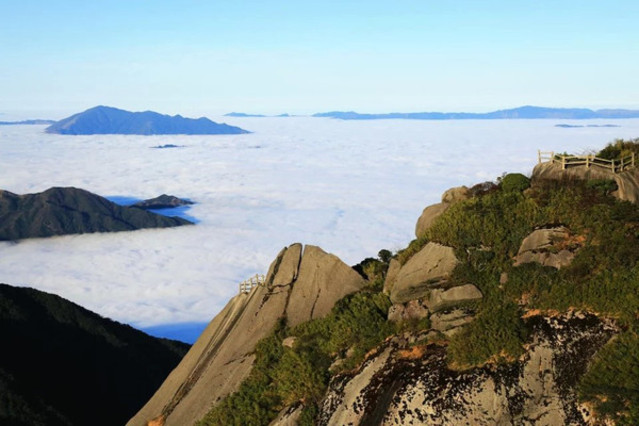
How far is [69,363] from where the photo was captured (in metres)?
95.0

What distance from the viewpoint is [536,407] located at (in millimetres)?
24672

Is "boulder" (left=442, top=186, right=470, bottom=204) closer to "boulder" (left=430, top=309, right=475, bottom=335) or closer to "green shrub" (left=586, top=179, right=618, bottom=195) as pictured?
"green shrub" (left=586, top=179, right=618, bottom=195)

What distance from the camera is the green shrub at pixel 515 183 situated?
37.3 m

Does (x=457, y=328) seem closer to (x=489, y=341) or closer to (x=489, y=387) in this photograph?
(x=489, y=341)

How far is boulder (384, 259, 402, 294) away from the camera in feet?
112

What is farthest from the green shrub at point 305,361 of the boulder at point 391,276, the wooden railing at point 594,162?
the wooden railing at point 594,162

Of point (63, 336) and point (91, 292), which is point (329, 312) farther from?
point (91, 292)

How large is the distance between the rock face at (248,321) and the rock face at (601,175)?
40.5 feet

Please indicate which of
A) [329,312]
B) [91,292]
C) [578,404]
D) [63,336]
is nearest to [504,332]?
[578,404]

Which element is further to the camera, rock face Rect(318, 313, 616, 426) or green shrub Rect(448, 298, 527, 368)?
green shrub Rect(448, 298, 527, 368)

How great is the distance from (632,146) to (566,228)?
1084 cm

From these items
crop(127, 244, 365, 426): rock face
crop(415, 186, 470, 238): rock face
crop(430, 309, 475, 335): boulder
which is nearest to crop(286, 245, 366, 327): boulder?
crop(127, 244, 365, 426): rock face

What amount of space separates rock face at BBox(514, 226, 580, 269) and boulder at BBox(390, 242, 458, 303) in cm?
336

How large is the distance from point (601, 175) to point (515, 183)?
4520 millimetres
